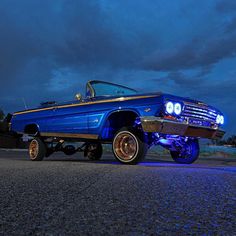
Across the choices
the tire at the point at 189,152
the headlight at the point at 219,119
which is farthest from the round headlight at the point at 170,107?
the tire at the point at 189,152

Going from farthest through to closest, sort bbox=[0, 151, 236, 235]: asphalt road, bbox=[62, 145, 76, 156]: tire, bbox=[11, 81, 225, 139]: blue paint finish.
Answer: bbox=[62, 145, 76, 156]: tire, bbox=[11, 81, 225, 139]: blue paint finish, bbox=[0, 151, 236, 235]: asphalt road

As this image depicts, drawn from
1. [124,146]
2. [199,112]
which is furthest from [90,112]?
[199,112]

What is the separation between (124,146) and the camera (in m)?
7.23

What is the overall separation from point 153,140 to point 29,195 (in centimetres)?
463

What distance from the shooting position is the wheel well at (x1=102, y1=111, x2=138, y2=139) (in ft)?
25.5

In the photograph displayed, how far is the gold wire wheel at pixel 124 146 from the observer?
7109 mm

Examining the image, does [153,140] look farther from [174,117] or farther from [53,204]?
[53,204]

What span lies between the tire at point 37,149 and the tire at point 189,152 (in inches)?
140

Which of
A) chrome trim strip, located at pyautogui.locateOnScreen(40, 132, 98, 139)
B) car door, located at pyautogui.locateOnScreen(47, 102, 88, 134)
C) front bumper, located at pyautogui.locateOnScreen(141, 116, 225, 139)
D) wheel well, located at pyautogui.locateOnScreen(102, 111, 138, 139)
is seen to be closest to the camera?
front bumper, located at pyautogui.locateOnScreen(141, 116, 225, 139)

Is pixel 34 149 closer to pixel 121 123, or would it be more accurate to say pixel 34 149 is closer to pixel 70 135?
pixel 70 135

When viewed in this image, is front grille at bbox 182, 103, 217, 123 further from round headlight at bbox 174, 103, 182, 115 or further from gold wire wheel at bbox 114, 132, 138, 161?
gold wire wheel at bbox 114, 132, 138, 161

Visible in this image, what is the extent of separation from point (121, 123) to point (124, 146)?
94cm

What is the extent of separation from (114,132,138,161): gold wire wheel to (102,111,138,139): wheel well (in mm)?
638

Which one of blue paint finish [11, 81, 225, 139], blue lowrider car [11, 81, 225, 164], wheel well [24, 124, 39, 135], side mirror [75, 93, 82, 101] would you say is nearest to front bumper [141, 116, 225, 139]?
blue lowrider car [11, 81, 225, 164]
